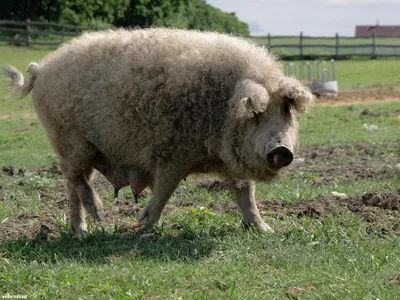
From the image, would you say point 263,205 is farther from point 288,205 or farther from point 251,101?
point 251,101

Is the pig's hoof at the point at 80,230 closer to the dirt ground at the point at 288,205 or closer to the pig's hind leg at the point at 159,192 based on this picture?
the dirt ground at the point at 288,205

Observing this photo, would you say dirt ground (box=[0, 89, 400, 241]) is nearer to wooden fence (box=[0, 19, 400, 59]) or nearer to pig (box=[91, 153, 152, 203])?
pig (box=[91, 153, 152, 203])

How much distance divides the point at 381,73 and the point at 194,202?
90.9ft

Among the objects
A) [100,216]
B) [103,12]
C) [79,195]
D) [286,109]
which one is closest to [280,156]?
[286,109]

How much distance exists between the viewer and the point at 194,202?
923 cm

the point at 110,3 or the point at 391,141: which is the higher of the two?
the point at 110,3

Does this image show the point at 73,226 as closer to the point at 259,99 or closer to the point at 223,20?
the point at 259,99

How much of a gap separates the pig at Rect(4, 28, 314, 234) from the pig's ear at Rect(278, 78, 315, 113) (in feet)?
→ 0.03

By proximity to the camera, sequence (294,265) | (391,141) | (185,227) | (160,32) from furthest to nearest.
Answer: (391,141) → (160,32) → (185,227) → (294,265)

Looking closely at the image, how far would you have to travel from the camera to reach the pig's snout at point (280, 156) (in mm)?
6848

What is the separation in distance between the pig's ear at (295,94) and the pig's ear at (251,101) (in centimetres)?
18

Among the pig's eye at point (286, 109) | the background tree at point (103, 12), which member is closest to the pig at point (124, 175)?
the pig's eye at point (286, 109)

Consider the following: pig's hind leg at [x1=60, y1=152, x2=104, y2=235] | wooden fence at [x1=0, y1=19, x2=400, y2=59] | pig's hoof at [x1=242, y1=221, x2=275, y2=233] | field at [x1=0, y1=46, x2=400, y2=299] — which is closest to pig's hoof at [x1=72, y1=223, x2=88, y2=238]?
pig's hind leg at [x1=60, y1=152, x2=104, y2=235]

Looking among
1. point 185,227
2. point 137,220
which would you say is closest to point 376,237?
point 185,227
